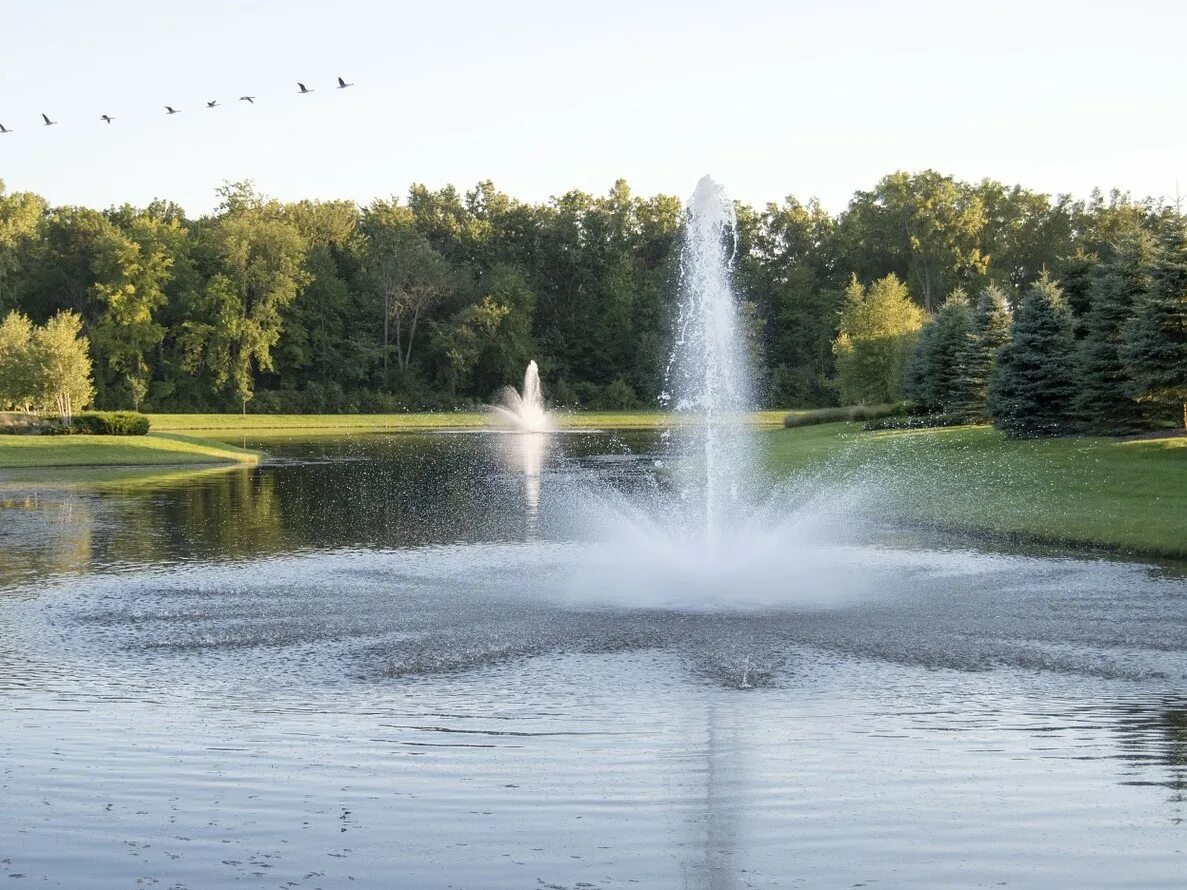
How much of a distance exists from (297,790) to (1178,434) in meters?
29.5

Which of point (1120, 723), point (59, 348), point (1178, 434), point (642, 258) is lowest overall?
point (1120, 723)

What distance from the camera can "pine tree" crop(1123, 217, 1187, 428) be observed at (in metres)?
32.7

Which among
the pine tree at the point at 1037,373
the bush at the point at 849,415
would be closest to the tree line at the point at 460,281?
the bush at the point at 849,415

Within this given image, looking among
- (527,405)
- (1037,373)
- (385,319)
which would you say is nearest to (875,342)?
(1037,373)

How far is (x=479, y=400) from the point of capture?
102 meters

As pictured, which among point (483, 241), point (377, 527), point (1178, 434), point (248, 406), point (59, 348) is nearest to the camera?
point (377, 527)

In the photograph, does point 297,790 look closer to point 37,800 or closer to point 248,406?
point 37,800

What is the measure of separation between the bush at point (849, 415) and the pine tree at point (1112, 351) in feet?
57.5

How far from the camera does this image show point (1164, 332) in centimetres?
3303

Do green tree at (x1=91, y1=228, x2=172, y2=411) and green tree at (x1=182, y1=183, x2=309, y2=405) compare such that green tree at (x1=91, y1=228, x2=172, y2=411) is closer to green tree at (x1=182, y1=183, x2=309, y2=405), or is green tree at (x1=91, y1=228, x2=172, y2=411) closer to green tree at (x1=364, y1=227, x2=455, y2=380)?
green tree at (x1=182, y1=183, x2=309, y2=405)

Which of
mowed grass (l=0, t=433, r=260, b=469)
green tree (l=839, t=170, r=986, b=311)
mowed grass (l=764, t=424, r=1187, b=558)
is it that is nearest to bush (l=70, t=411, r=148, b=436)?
mowed grass (l=0, t=433, r=260, b=469)

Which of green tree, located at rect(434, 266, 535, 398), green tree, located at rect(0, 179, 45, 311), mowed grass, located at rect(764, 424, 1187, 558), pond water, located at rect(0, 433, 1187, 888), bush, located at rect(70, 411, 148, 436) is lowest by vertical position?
pond water, located at rect(0, 433, 1187, 888)

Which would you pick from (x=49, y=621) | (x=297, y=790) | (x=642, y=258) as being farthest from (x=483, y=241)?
(x=297, y=790)

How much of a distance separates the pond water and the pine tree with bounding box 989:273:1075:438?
17.3m
